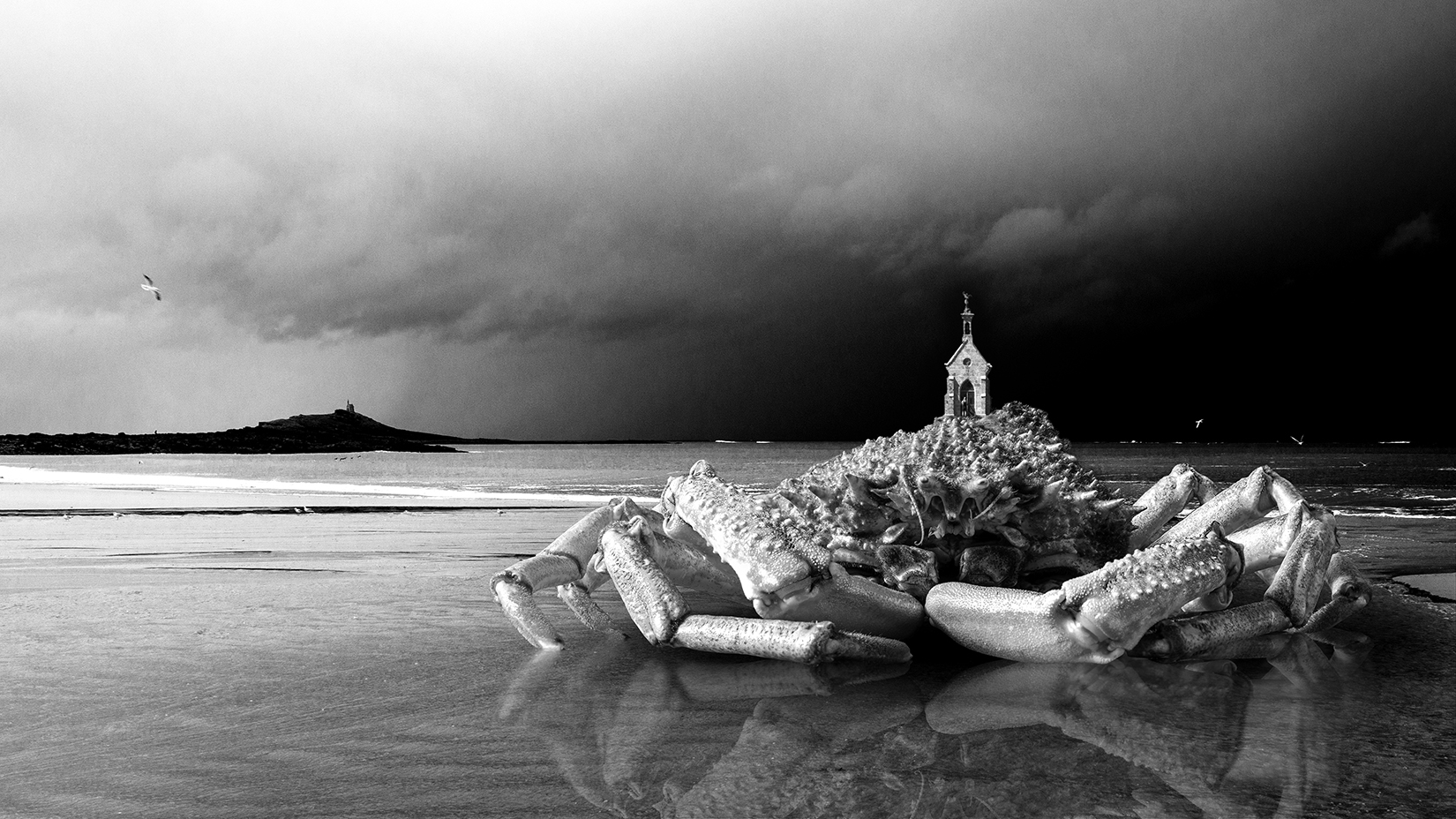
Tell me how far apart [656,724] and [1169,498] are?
333 centimetres

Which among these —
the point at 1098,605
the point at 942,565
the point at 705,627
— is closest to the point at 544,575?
the point at 705,627

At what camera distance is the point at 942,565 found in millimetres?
3434

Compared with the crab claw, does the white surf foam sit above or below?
below

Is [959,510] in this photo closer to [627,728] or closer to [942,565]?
[942,565]

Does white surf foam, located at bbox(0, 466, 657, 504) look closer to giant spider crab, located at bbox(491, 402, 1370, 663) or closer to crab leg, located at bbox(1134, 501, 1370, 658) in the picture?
giant spider crab, located at bbox(491, 402, 1370, 663)

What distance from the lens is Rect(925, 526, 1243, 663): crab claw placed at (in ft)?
9.22

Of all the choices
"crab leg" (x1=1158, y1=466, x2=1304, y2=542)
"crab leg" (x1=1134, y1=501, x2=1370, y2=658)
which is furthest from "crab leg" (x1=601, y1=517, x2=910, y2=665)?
"crab leg" (x1=1158, y1=466, x2=1304, y2=542)

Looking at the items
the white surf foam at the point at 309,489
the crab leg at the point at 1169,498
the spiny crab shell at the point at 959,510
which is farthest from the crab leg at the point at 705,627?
the white surf foam at the point at 309,489

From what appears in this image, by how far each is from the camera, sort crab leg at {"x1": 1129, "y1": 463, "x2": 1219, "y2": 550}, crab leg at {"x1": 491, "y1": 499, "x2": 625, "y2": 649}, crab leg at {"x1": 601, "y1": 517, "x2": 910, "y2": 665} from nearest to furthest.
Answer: crab leg at {"x1": 601, "y1": 517, "x2": 910, "y2": 665}
crab leg at {"x1": 491, "y1": 499, "x2": 625, "y2": 649}
crab leg at {"x1": 1129, "y1": 463, "x2": 1219, "y2": 550}

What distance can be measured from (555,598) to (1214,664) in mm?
3376

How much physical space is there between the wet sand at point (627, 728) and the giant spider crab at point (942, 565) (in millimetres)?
196

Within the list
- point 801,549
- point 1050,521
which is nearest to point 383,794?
point 801,549

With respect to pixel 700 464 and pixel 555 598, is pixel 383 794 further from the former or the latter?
Result: pixel 555 598

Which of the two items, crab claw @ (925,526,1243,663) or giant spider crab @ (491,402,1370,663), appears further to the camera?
giant spider crab @ (491,402,1370,663)
